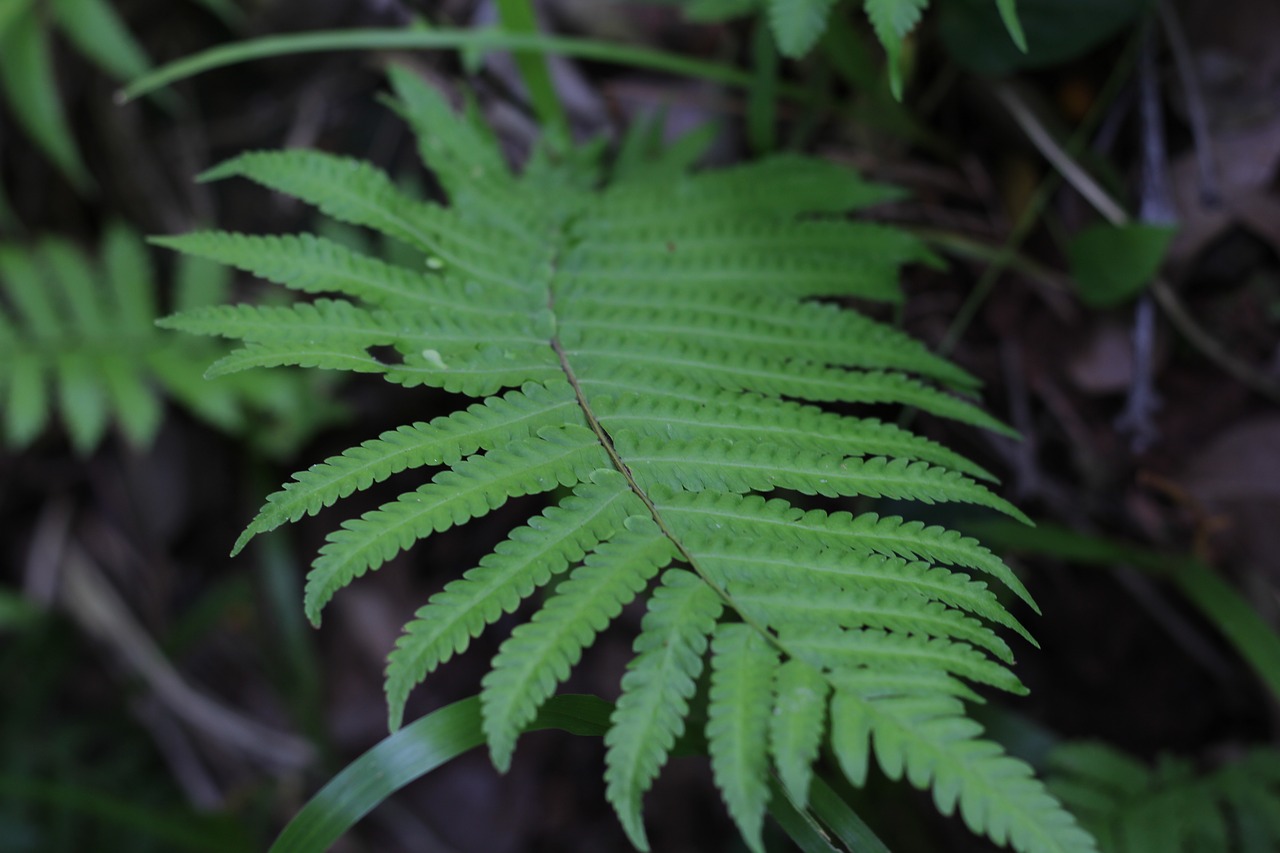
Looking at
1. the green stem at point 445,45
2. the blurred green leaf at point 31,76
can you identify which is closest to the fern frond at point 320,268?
the green stem at point 445,45

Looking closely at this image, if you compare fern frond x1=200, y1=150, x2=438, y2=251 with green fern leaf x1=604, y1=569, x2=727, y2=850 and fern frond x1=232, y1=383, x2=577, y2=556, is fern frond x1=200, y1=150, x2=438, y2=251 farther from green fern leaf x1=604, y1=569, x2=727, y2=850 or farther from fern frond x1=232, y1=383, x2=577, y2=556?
green fern leaf x1=604, y1=569, x2=727, y2=850

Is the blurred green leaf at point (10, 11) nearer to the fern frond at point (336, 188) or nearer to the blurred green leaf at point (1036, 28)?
the fern frond at point (336, 188)

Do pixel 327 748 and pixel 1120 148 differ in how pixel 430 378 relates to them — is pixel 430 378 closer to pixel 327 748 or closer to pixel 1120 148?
pixel 1120 148

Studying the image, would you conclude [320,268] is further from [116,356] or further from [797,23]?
[116,356]

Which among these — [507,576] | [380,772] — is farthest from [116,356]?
[507,576]

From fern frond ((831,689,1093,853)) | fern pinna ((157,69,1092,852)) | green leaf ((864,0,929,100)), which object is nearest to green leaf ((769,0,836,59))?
green leaf ((864,0,929,100))

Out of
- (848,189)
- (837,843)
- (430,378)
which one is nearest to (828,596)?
(837,843)
